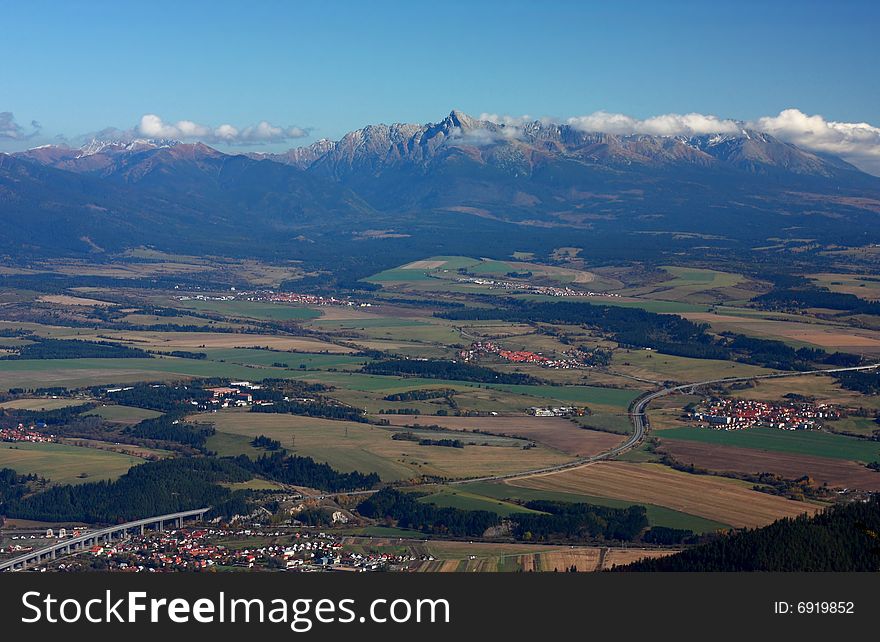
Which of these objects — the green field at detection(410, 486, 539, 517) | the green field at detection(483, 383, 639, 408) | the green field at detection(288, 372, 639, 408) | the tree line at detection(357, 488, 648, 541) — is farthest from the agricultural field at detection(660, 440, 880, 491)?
the green field at detection(288, 372, 639, 408)

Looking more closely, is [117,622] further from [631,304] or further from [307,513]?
[631,304]

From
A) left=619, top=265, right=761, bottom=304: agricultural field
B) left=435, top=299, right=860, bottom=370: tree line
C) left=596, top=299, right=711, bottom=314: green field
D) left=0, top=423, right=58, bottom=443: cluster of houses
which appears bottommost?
left=0, top=423, right=58, bottom=443: cluster of houses

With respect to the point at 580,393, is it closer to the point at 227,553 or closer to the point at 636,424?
the point at 636,424

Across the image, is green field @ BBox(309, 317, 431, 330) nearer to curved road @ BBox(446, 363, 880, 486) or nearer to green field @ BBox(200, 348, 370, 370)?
green field @ BBox(200, 348, 370, 370)

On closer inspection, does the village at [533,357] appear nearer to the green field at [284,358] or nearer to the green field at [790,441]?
the green field at [284,358]

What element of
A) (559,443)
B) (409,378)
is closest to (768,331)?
(409,378)
